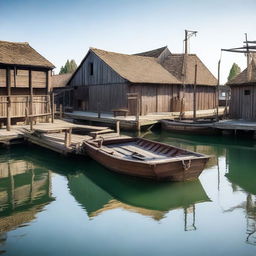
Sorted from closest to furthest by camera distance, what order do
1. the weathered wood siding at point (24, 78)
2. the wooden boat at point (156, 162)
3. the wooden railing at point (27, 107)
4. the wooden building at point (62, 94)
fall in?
the wooden boat at point (156, 162)
the wooden railing at point (27, 107)
the weathered wood siding at point (24, 78)
the wooden building at point (62, 94)

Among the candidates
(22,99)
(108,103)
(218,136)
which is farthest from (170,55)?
(22,99)

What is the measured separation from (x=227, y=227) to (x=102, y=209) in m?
3.65

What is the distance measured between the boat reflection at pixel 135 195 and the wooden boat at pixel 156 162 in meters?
0.36

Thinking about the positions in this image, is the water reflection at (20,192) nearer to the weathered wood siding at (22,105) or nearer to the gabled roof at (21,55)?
the weathered wood siding at (22,105)

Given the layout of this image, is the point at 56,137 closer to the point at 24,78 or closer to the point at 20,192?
the point at 20,192

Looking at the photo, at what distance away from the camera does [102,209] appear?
9.34 m

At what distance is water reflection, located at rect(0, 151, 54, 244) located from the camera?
855cm

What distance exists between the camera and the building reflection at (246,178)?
27.4 ft

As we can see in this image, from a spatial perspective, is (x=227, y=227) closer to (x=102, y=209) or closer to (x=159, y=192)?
(x=159, y=192)

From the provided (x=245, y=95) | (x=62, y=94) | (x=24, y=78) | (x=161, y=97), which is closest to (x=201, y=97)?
(x=161, y=97)

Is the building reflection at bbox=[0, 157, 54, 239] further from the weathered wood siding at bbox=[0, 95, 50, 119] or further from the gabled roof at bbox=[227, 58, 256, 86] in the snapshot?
the gabled roof at bbox=[227, 58, 256, 86]

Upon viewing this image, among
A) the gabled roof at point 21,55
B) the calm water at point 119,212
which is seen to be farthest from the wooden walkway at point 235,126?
the gabled roof at point 21,55

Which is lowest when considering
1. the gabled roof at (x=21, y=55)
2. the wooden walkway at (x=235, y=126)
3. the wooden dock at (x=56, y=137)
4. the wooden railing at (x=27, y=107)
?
the wooden dock at (x=56, y=137)

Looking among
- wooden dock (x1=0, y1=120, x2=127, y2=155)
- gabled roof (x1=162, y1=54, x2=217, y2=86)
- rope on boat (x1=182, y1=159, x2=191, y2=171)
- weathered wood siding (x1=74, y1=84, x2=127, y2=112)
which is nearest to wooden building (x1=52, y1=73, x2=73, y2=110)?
weathered wood siding (x1=74, y1=84, x2=127, y2=112)
